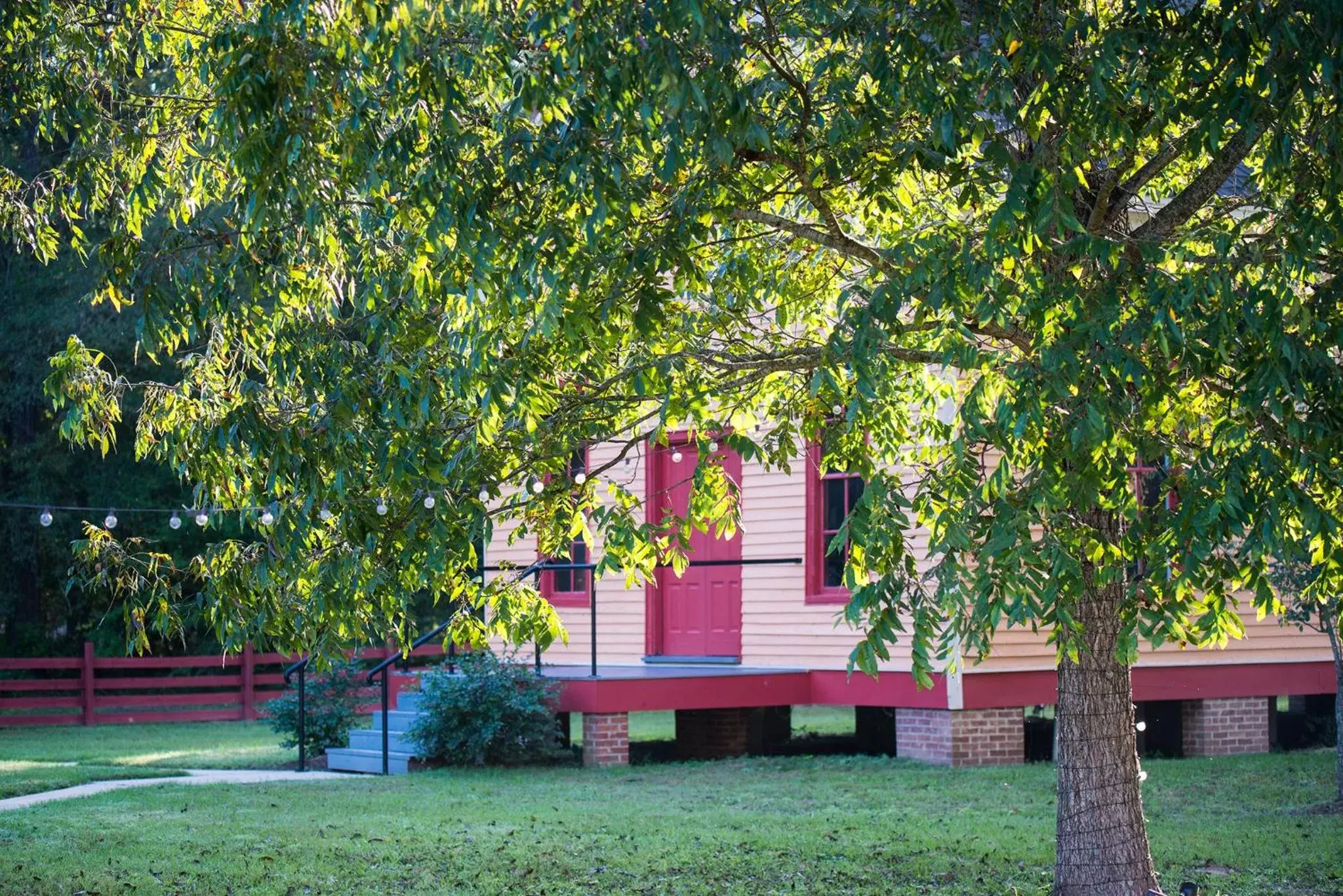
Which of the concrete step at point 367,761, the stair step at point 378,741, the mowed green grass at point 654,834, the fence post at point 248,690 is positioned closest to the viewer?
the mowed green grass at point 654,834

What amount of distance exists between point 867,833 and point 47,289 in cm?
2072

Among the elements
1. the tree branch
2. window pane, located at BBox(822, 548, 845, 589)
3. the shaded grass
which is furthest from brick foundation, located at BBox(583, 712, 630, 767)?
the tree branch

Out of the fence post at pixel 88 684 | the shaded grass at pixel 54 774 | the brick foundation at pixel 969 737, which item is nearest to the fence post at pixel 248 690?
the fence post at pixel 88 684

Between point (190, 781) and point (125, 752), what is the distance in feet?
15.2

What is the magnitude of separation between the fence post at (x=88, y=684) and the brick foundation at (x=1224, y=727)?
52.0 feet

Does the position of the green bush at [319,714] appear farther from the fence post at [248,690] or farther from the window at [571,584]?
the fence post at [248,690]

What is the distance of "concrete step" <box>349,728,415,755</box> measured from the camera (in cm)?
1520

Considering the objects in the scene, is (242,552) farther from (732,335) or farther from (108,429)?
(732,335)

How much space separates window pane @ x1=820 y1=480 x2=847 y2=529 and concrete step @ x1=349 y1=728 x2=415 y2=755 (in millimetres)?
4626

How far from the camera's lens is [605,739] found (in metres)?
15.4

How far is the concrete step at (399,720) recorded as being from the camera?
15508 mm

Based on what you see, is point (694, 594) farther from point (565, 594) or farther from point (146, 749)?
point (146, 749)

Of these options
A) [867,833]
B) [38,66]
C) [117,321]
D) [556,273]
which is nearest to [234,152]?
[556,273]

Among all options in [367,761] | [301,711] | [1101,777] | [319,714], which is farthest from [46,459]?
[1101,777]
